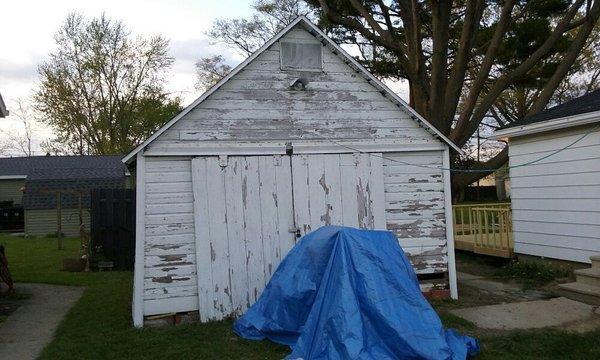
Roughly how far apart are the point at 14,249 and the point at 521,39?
1669 centimetres

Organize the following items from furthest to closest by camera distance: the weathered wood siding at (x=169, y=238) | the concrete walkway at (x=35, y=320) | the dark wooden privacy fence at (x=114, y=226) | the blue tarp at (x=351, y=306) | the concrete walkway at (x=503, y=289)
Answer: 1. the dark wooden privacy fence at (x=114, y=226)
2. the concrete walkway at (x=503, y=289)
3. the weathered wood siding at (x=169, y=238)
4. the concrete walkway at (x=35, y=320)
5. the blue tarp at (x=351, y=306)

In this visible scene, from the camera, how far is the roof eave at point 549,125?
884 centimetres

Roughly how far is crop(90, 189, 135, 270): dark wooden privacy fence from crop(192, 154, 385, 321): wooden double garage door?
593 cm

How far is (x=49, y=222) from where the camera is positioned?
76.2 feet

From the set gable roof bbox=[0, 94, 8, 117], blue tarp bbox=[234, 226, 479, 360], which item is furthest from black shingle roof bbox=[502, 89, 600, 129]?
gable roof bbox=[0, 94, 8, 117]

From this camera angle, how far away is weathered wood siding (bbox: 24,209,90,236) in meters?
22.8

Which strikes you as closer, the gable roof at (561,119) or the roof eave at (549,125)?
the roof eave at (549,125)

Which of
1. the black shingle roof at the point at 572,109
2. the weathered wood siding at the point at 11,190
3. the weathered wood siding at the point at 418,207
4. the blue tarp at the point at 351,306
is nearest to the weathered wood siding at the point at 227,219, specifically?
the weathered wood siding at the point at 418,207

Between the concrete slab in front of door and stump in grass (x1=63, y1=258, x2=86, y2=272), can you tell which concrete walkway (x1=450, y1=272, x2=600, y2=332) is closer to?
the concrete slab in front of door

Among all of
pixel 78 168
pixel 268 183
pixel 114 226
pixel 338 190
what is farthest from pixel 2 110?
pixel 78 168

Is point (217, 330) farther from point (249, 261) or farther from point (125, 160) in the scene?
point (125, 160)

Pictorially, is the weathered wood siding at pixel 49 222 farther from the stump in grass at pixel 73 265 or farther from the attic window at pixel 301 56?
the attic window at pixel 301 56

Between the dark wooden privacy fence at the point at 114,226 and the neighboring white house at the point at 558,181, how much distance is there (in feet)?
27.6

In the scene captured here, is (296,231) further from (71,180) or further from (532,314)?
(71,180)
